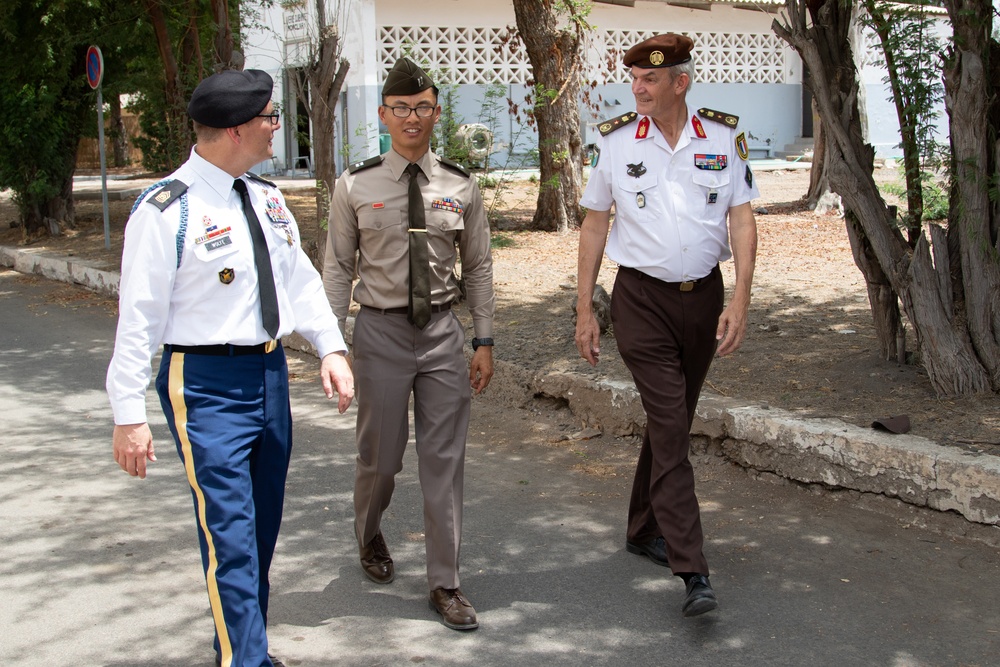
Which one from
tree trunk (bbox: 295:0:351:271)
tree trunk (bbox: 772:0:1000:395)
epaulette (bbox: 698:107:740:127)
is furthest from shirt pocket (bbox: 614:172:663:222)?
tree trunk (bbox: 295:0:351:271)

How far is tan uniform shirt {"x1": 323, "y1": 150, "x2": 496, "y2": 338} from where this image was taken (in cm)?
404

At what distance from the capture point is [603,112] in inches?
979

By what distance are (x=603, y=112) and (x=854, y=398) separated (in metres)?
19.9

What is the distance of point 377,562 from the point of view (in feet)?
14.2

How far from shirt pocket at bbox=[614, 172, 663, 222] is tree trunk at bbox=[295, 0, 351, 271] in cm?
537

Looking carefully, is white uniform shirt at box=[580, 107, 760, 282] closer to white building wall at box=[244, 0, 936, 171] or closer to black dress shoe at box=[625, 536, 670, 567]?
black dress shoe at box=[625, 536, 670, 567]

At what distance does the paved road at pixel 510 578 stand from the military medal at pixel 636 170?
1.59 metres

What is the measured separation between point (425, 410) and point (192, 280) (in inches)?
44.6

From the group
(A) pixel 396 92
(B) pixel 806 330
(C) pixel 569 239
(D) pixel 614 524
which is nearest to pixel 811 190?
(C) pixel 569 239

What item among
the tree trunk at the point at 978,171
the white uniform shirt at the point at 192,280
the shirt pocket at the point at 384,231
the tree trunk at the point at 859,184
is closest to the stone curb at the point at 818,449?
the tree trunk at the point at 859,184

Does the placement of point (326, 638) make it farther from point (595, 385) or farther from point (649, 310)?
point (595, 385)

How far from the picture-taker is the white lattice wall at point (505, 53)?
73.9 feet

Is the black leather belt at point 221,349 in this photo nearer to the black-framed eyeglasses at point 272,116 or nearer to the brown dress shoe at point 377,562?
the black-framed eyeglasses at point 272,116

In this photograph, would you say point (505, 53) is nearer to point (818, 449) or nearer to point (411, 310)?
point (818, 449)
